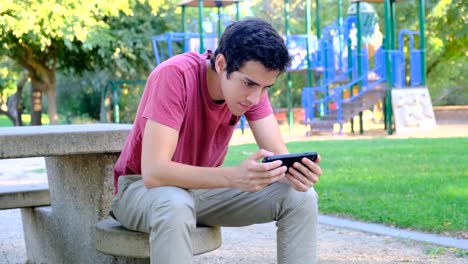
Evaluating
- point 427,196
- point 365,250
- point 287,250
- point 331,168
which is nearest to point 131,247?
point 287,250

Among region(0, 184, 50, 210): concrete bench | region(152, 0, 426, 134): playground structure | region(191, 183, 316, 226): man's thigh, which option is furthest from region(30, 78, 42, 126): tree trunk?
region(191, 183, 316, 226): man's thigh

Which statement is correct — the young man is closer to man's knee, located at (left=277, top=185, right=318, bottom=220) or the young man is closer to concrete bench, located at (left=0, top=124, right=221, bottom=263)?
man's knee, located at (left=277, top=185, right=318, bottom=220)

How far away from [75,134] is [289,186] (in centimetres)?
102

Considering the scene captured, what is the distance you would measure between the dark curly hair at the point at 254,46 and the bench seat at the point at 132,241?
0.68 meters

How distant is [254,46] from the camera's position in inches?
114

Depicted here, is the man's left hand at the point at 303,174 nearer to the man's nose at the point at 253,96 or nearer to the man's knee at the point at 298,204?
the man's knee at the point at 298,204

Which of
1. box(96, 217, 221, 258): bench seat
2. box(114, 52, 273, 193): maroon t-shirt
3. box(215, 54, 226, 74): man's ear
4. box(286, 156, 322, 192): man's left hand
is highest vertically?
box(215, 54, 226, 74): man's ear

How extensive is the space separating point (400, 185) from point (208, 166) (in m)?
4.88

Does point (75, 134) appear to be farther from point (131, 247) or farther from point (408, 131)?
point (408, 131)

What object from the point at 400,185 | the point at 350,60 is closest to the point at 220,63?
the point at 400,185

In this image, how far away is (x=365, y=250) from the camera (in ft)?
16.9

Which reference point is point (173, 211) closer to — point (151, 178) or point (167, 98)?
point (151, 178)

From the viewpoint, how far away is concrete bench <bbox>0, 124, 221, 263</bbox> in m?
3.26

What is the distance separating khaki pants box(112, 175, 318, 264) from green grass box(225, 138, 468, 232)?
273 centimetres
